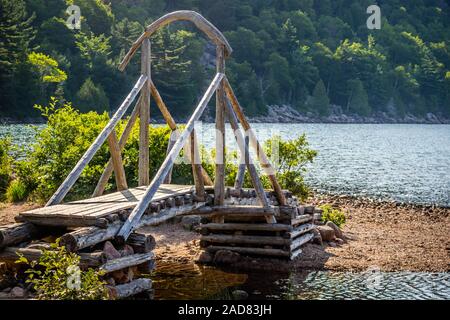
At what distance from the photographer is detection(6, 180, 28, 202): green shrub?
21734mm

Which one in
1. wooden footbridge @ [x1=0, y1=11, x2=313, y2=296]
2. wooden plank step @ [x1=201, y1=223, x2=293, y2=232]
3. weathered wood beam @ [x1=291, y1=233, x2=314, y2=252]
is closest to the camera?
wooden footbridge @ [x1=0, y1=11, x2=313, y2=296]

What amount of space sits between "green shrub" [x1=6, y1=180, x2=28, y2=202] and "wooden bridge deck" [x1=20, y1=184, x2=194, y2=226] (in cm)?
946

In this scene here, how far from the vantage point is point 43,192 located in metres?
21.3

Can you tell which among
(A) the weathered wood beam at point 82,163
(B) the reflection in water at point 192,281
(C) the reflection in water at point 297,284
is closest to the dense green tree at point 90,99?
(B) the reflection in water at point 192,281

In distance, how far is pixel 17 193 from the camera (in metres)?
21.7

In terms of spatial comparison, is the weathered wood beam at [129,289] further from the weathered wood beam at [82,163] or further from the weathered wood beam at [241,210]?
the weathered wood beam at [241,210]

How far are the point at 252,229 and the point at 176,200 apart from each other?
10.5 feet

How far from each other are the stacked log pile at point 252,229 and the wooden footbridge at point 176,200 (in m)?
0.02

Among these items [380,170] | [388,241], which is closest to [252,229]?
[388,241]

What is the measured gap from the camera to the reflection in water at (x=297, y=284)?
1340 cm

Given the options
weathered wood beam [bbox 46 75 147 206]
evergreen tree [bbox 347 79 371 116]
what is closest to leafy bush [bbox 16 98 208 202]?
weathered wood beam [bbox 46 75 147 206]

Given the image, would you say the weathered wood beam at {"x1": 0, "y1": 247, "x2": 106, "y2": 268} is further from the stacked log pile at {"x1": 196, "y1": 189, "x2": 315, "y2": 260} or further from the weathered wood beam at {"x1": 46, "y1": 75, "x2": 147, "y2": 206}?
the stacked log pile at {"x1": 196, "y1": 189, "x2": 315, "y2": 260}

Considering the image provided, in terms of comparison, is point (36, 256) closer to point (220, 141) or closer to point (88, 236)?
point (88, 236)
